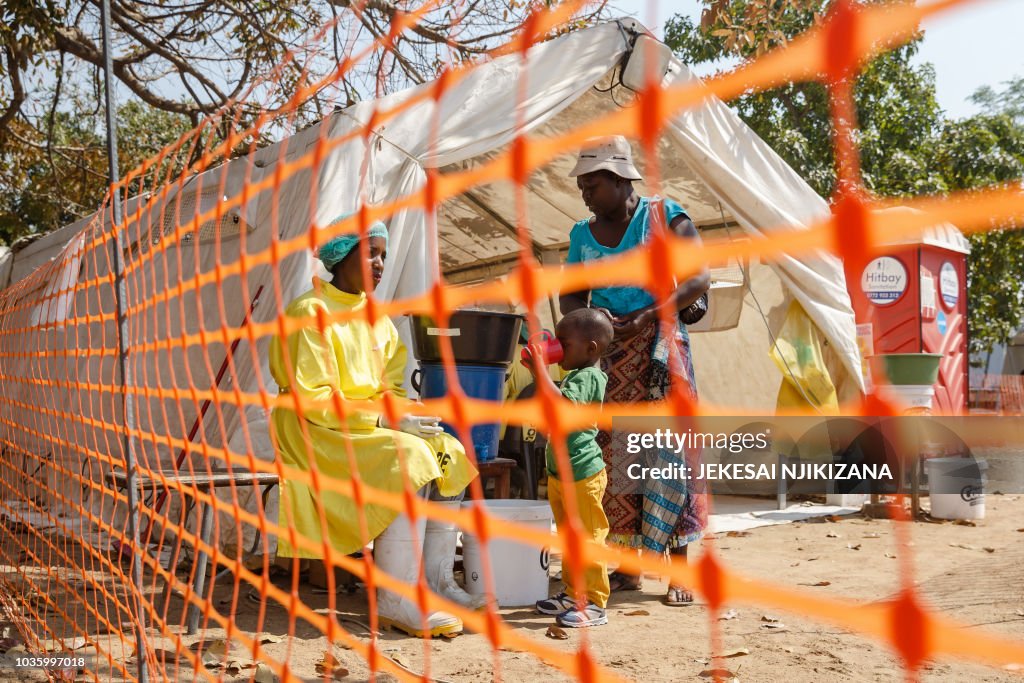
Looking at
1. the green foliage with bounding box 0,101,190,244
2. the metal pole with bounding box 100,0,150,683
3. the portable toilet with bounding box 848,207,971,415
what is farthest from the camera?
the green foliage with bounding box 0,101,190,244

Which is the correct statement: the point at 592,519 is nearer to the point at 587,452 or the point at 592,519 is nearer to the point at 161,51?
the point at 587,452

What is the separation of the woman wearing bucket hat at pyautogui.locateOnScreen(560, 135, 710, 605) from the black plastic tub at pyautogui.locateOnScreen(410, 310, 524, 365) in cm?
85

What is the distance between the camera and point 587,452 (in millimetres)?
3537

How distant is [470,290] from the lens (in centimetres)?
128

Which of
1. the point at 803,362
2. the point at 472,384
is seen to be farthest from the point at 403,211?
A: the point at 803,362

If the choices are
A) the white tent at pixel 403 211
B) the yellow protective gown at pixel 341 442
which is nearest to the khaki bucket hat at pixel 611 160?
the white tent at pixel 403 211

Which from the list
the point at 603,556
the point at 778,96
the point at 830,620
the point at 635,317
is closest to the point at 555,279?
the point at 603,556

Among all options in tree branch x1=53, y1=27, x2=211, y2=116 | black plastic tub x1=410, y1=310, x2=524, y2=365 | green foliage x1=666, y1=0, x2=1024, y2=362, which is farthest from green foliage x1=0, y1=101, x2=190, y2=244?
green foliage x1=666, y1=0, x2=1024, y2=362

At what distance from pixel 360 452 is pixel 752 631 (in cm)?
164

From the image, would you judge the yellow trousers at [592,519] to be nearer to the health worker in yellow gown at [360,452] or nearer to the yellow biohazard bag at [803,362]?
the health worker in yellow gown at [360,452]

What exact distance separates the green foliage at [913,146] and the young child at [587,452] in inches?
384

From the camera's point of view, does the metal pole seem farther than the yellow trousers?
No

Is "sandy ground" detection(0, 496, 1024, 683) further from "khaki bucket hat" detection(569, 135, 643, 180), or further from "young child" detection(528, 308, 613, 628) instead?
"khaki bucket hat" detection(569, 135, 643, 180)

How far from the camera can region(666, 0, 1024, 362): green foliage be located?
1287 centimetres
